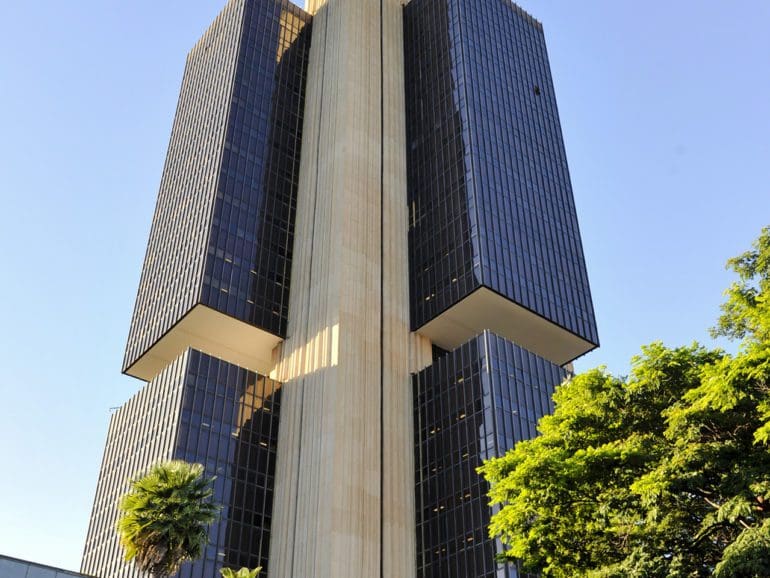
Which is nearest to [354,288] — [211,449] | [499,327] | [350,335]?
[350,335]

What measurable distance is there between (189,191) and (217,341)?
68.5 ft

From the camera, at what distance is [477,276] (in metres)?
82.9

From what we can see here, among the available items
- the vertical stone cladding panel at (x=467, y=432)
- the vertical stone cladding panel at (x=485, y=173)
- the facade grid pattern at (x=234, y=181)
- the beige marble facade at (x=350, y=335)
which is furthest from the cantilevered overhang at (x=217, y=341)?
the vertical stone cladding panel at (x=467, y=432)

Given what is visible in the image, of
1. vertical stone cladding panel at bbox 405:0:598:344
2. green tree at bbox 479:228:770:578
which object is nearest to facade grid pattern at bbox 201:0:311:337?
vertical stone cladding panel at bbox 405:0:598:344

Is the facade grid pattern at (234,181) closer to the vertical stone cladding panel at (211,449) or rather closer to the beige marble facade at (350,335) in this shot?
the beige marble facade at (350,335)

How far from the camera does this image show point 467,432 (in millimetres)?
75750

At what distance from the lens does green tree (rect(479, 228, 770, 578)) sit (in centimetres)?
2717

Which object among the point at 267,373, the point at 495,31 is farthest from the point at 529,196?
the point at 267,373

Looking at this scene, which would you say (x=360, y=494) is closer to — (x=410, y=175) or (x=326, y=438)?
(x=326, y=438)

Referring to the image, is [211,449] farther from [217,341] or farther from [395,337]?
[395,337]

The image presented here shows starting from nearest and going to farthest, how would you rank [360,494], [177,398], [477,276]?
[360,494] < [177,398] < [477,276]

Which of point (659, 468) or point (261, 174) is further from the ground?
point (261, 174)

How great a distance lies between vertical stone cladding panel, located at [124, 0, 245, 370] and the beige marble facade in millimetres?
10900

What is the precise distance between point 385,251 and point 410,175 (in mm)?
13433
